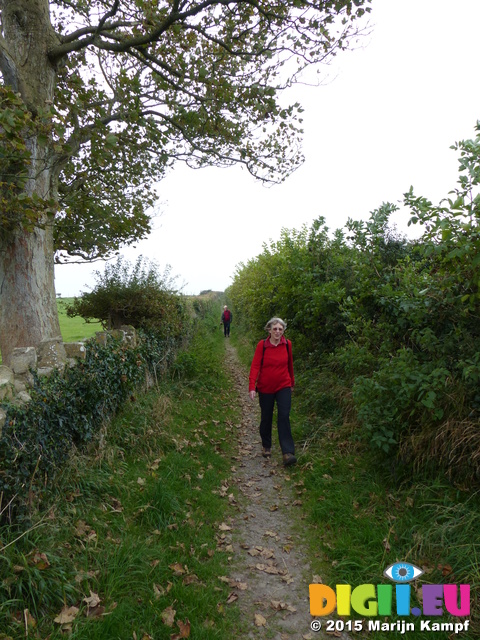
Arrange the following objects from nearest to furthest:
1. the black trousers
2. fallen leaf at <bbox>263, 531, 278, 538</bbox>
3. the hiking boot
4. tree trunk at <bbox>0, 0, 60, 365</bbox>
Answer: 1. fallen leaf at <bbox>263, 531, 278, 538</bbox>
2. the hiking boot
3. the black trousers
4. tree trunk at <bbox>0, 0, 60, 365</bbox>

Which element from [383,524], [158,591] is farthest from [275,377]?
[158,591]

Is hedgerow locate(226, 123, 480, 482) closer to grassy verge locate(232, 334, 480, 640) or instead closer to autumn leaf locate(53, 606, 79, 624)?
grassy verge locate(232, 334, 480, 640)

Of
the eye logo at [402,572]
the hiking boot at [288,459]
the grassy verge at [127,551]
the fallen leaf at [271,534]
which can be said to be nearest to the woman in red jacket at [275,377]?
the hiking boot at [288,459]

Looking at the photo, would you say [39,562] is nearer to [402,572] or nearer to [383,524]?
[402,572]

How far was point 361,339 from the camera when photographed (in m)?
6.19

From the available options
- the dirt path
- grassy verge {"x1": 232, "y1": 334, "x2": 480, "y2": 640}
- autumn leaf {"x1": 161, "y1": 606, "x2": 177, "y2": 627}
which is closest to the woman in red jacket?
the dirt path

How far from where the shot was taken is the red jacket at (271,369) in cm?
599

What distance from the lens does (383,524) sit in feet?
12.5

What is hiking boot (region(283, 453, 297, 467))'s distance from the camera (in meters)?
5.66

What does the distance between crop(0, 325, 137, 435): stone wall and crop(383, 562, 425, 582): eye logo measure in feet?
11.5

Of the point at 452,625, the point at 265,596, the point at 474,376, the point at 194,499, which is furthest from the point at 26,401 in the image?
the point at 474,376

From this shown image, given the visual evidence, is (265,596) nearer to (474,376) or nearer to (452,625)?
(452,625)

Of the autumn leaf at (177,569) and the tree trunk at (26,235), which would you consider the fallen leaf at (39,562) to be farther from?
the tree trunk at (26,235)

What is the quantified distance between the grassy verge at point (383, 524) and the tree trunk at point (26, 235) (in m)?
5.11
